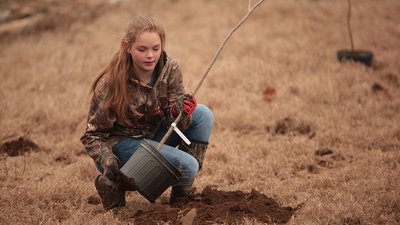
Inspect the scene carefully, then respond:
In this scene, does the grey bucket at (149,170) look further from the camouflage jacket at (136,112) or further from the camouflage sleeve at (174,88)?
the camouflage sleeve at (174,88)

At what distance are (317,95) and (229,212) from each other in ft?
10.2

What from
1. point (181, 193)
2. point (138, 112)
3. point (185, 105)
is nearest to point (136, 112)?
point (138, 112)

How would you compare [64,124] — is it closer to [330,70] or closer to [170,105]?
[170,105]

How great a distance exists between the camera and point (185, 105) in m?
3.27

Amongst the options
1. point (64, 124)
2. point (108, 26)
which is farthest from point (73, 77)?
point (108, 26)

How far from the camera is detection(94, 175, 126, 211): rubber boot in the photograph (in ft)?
11.0

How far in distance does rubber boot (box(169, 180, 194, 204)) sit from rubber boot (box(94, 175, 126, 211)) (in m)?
0.37

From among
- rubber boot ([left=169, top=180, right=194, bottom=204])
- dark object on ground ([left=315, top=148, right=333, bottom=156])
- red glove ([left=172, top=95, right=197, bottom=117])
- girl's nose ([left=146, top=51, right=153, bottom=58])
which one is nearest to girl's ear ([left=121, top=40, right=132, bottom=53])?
girl's nose ([left=146, top=51, right=153, bottom=58])

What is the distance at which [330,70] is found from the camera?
6770mm

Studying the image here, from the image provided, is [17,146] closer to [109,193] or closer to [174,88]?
[109,193]

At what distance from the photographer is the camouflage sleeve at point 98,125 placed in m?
3.36

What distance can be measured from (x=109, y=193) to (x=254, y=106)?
2.87 metres

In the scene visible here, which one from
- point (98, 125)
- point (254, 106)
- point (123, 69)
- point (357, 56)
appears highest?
point (123, 69)

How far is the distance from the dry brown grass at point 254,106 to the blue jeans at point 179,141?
17.7 inches
